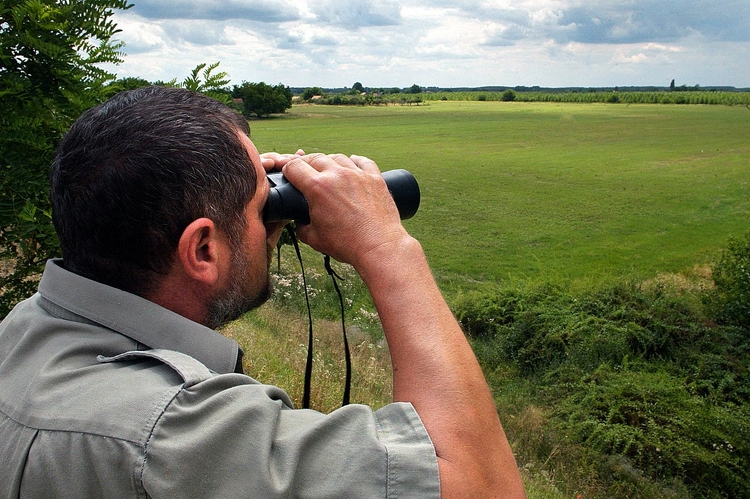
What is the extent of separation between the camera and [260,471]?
80cm

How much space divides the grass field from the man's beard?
54.5ft

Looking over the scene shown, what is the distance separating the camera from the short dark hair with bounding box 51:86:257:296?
0.99m

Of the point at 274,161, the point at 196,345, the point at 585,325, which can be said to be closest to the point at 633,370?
the point at 585,325

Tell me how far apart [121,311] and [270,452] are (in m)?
0.37

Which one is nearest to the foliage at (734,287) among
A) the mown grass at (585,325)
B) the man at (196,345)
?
the mown grass at (585,325)

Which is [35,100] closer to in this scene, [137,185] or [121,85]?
[121,85]

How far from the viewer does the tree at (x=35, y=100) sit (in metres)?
2.79

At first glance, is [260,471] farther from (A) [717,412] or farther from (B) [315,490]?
(A) [717,412]

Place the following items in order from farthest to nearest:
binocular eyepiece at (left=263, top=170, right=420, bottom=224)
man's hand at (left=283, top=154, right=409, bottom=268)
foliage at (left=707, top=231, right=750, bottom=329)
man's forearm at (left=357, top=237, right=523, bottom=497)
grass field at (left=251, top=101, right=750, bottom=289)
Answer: grass field at (left=251, top=101, right=750, bottom=289) → foliage at (left=707, top=231, right=750, bottom=329) → binocular eyepiece at (left=263, top=170, right=420, bottom=224) → man's hand at (left=283, top=154, right=409, bottom=268) → man's forearm at (left=357, top=237, right=523, bottom=497)

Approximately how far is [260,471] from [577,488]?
712cm

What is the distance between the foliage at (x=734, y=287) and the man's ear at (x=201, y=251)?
13718 mm

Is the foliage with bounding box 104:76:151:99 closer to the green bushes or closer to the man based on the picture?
the man

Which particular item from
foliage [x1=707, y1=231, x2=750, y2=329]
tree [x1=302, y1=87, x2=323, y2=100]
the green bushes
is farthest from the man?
tree [x1=302, y1=87, x2=323, y2=100]

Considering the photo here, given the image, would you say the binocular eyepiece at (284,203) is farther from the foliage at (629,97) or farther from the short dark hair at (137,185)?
the foliage at (629,97)
